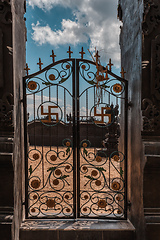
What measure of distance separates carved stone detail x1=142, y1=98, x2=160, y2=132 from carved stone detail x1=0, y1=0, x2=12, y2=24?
2.66 m

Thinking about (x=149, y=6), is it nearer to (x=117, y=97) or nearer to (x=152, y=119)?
(x=117, y=97)

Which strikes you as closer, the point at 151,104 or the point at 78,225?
the point at 151,104

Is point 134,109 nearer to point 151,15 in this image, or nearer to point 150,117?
point 150,117

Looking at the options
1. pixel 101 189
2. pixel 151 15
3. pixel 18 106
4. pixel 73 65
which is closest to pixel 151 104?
pixel 151 15

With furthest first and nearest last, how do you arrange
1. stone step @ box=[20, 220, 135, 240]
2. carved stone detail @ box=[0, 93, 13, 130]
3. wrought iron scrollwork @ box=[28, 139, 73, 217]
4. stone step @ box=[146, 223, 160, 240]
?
wrought iron scrollwork @ box=[28, 139, 73, 217], stone step @ box=[20, 220, 135, 240], carved stone detail @ box=[0, 93, 13, 130], stone step @ box=[146, 223, 160, 240]

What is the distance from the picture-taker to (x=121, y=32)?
3617mm

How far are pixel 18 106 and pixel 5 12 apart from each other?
156cm

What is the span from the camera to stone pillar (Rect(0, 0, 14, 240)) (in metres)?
2.53

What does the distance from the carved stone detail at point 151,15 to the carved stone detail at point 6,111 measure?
2585mm

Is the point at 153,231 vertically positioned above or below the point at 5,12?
below

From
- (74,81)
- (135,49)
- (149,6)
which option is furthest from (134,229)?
(149,6)

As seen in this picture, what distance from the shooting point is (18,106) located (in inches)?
113

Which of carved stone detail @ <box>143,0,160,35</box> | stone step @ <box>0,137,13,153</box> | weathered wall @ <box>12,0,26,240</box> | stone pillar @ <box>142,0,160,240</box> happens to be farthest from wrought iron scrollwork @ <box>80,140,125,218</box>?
carved stone detail @ <box>143,0,160,35</box>

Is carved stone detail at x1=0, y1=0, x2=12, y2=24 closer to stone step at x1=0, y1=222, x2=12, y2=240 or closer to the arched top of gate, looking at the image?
the arched top of gate
